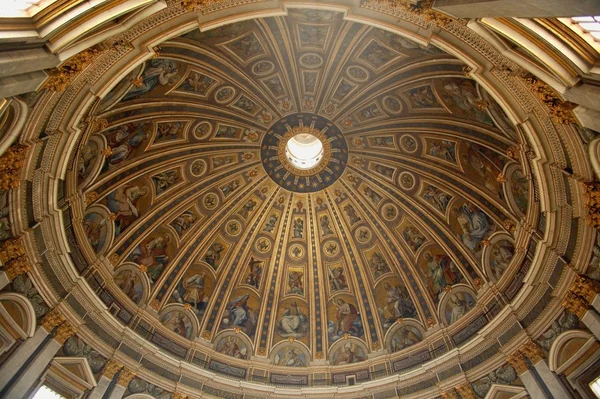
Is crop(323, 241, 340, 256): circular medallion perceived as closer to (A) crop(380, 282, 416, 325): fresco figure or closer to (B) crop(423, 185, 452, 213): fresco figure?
(A) crop(380, 282, 416, 325): fresco figure

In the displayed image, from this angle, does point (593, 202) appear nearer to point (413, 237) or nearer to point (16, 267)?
point (413, 237)

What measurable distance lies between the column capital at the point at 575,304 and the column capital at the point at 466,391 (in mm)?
4414

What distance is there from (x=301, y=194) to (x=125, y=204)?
8.84 meters

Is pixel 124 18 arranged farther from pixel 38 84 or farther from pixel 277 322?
pixel 277 322

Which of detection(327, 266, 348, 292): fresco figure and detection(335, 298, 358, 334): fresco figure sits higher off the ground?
detection(327, 266, 348, 292): fresco figure

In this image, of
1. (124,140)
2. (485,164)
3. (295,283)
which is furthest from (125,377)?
(485,164)

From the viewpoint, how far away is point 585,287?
38.9ft

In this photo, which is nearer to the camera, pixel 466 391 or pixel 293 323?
pixel 466 391

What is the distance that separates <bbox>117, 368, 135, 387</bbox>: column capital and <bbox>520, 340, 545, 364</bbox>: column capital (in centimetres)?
1250

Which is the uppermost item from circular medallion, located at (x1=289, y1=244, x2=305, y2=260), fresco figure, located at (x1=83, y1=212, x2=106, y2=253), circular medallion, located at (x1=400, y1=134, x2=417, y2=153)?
circular medallion, located at (x1=400, y1=134, x2=417, y2=153)

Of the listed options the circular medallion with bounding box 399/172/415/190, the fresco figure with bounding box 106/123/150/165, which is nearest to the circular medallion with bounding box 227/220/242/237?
the fresco figure with bounding box 106/123/150/165

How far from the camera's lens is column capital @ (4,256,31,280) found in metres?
12.2

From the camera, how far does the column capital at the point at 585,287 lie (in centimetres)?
1166

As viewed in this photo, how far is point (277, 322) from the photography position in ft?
70.2
